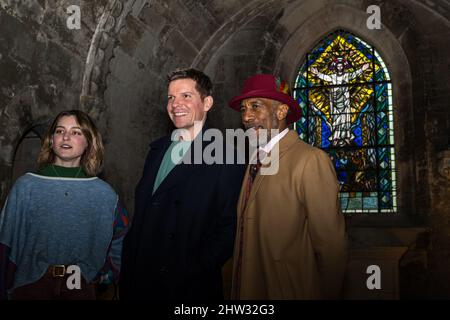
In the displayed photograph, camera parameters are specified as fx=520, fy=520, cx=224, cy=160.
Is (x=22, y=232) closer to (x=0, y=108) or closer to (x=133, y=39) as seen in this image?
(x=0, y=108)

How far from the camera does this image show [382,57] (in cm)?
830

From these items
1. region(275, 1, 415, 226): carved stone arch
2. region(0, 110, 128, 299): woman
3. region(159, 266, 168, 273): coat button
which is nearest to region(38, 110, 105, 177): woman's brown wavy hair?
region(0, 110, 128, 299): woman

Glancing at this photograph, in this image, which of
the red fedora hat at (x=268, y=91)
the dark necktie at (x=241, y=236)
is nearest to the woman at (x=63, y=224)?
the dark necktie at (x=241, y=236)

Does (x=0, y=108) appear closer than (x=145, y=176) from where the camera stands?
No

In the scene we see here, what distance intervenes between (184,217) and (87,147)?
2.33 ft

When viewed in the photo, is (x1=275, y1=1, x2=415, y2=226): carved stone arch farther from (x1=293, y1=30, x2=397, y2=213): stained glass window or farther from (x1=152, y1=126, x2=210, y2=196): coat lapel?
(x1=152, y1=126, x2=210, y2=196): coat lapel

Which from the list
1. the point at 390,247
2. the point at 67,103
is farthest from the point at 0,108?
the point at 390,247

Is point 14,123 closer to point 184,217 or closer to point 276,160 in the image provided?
point 184,217

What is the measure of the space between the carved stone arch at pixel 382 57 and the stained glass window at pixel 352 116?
5.4 inches

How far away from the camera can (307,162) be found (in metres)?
2.37

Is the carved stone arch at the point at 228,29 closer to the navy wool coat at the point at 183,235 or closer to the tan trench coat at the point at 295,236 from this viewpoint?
the navy wool coat at the point at 183,235
